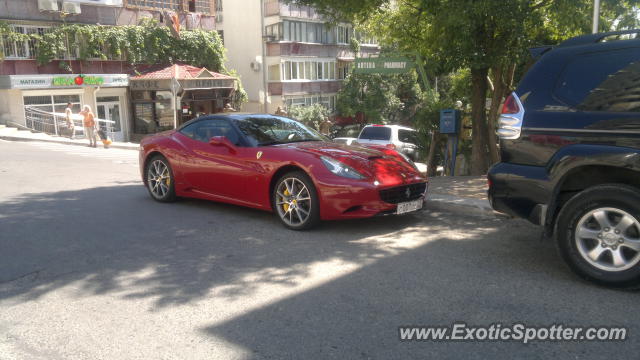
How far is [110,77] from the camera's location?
2992 cm

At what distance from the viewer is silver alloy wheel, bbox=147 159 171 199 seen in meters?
8.12

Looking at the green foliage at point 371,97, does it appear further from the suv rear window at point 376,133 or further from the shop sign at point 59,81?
the suv rear window at point 376,133

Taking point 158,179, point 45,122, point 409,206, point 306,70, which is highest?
point 306,70

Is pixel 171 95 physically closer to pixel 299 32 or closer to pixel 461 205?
pixel 299 32

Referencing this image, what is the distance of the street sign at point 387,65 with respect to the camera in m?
11.3

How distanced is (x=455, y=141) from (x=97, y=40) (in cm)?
2442

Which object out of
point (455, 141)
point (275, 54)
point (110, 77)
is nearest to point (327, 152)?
point (455, 141)

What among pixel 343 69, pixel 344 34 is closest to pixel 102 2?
pixel 343 69

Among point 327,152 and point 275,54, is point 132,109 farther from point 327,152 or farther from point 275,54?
point 327,152

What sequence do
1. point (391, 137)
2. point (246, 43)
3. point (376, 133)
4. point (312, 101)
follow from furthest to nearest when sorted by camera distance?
point (312, 101) → point (246, 43) → point (376, 133) → point (391, 137)

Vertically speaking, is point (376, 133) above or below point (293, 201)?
below

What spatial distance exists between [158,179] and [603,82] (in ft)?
20.1

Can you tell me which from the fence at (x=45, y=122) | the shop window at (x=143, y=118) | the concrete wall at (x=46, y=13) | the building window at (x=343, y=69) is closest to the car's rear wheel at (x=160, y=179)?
the fence at (x=45, y=122)

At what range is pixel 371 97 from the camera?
136ft
